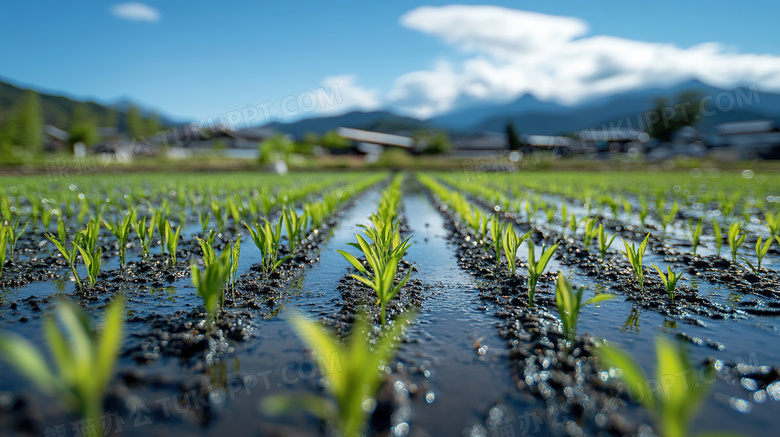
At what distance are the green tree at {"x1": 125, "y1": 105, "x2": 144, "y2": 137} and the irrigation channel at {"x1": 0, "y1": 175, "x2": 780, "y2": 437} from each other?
2469 inches

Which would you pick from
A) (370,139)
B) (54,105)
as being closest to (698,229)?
(370,139)

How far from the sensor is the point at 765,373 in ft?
6.70

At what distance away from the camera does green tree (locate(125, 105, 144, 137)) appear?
183ft

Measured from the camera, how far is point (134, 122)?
5591 centimetres

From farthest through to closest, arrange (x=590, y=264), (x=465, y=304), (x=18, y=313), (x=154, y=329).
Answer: (x=590, y=264)
(x=465, y=304)
(x=18, y=313)
(x=154, y=329)

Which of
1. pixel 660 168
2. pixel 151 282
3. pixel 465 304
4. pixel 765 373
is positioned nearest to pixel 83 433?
pixel 151 282

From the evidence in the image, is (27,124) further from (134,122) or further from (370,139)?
(370,139)

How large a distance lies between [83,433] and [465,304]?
7.80ft

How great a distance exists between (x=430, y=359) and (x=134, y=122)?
65.7 meters

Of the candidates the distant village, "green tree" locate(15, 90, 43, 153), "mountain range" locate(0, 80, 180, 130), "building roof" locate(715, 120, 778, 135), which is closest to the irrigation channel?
the distant village

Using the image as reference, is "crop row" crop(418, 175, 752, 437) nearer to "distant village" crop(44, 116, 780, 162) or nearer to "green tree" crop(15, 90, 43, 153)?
"distant village" crop(44, 116, 780, 162)

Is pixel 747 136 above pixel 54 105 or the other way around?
the other way around

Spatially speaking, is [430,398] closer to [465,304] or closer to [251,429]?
A: [251,429]

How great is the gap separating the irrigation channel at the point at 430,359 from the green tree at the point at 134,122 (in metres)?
62.7
